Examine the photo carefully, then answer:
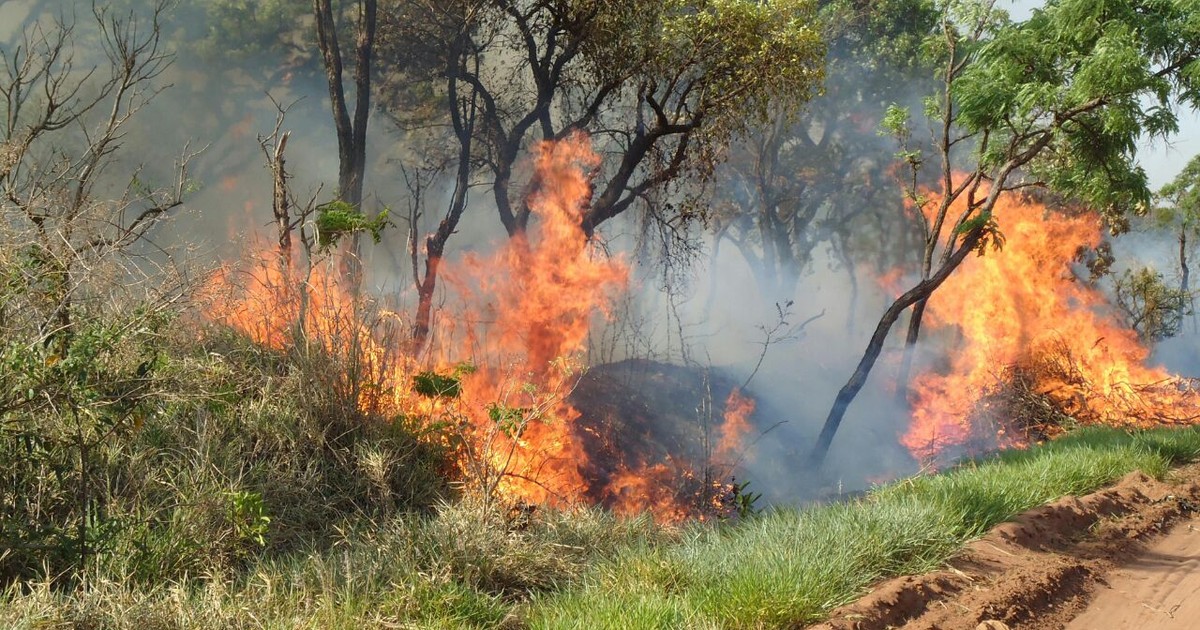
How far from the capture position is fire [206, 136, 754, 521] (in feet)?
23.3

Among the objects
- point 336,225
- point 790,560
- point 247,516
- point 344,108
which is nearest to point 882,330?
point 344,108

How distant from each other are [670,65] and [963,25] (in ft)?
13.1

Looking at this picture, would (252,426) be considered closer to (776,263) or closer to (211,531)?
(211,531)

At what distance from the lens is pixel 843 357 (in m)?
25.3

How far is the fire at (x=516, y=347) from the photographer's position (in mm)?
7105

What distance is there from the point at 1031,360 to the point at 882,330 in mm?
2992

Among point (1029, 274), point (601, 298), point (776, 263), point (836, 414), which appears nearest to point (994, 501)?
point (836, 414)

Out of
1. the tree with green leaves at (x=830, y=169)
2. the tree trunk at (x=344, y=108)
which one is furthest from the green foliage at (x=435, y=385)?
the tree with green leaves at (x=830, y=169)

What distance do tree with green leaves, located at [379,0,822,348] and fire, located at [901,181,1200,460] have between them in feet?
17.9

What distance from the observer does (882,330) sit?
14.1m

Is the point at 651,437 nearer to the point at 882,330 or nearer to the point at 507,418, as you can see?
the point at 882,330

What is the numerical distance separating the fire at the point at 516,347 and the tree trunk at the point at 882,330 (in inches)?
56.9

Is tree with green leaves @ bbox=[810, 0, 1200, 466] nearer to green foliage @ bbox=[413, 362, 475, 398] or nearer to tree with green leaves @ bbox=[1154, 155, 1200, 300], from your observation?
green foliage @ bbox=[413, 362, 475, 398]

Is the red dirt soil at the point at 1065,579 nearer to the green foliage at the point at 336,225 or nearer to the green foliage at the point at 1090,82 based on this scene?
the green foliage at the point at 336,225
